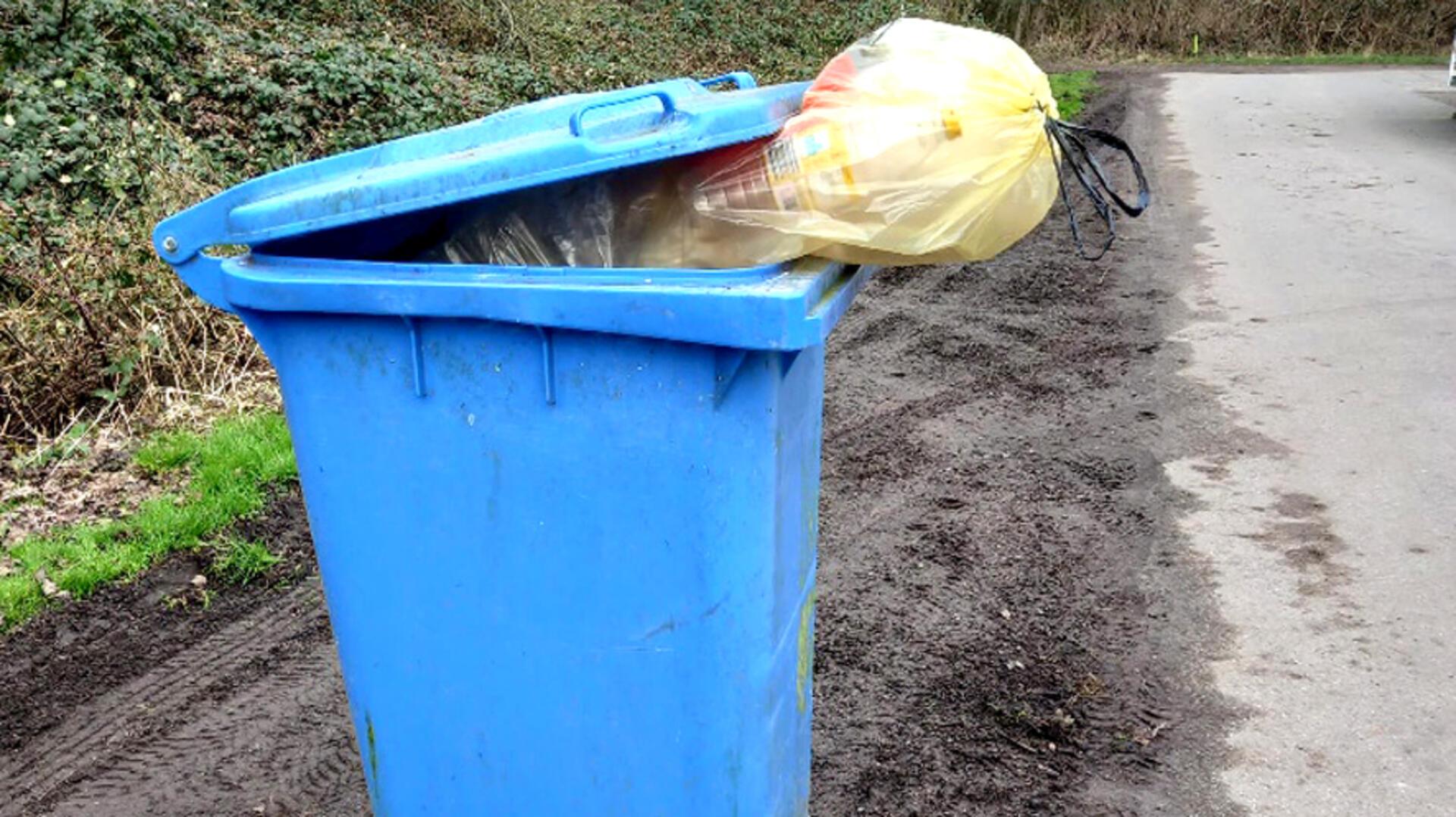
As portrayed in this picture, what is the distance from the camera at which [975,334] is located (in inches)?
257

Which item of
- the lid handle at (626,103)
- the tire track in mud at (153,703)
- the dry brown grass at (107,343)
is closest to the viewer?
the lid handle at (626,103)

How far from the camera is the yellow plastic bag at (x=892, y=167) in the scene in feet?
6.70

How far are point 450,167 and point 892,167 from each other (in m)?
0.73

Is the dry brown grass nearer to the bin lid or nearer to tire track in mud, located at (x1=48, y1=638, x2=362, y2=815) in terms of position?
tire track in mud, located at (x1=48, y1=638, x2=362, y2=815)

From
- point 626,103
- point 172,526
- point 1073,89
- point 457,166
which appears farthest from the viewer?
point 1073,89

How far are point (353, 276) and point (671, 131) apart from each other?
572mm

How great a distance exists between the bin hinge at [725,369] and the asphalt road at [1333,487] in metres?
1.98

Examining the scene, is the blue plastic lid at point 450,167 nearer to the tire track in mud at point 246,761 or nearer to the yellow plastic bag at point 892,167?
the yellow plastic bag at point 892,167

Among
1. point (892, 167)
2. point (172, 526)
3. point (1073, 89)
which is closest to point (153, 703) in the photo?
point (172, 526)

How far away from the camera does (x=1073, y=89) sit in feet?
59.4

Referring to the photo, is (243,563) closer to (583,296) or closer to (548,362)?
(548,362)

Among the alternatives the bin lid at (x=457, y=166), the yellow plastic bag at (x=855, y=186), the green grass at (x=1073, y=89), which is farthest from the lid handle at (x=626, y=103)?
the green grass at (x=1073, y=89)

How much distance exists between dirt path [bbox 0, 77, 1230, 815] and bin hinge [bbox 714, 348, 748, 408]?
147cm

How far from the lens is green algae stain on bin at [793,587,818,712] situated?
2393 millimetres
